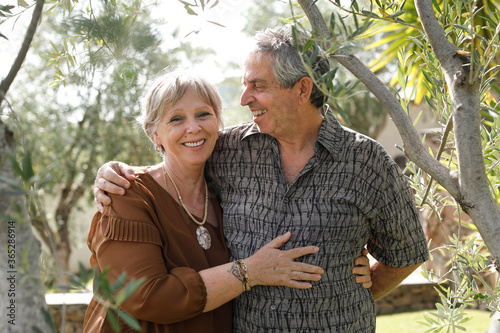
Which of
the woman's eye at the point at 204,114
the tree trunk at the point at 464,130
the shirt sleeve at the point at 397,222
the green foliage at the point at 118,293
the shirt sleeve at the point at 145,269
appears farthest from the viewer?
the woman's eye at the point at 204,114

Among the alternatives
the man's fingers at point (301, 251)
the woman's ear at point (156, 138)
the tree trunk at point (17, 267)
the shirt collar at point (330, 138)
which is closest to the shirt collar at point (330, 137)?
the shirt collar at point (330, 138)

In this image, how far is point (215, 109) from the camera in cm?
248

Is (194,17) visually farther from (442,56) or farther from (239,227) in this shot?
(239,227)

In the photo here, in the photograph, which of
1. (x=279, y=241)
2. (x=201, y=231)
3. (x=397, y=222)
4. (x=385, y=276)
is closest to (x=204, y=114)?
(x=201, y=231)

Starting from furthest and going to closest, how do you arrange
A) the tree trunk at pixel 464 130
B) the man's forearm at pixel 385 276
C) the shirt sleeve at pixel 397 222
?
the man's forearm at pixel 385 276 < the shirt sleeve at pixel 397 222 < the tree trunk at pixel 464 130

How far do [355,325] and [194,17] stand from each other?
4.90ft

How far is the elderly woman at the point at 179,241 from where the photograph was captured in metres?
2.02

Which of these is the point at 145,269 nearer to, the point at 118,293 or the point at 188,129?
the point at 188,129

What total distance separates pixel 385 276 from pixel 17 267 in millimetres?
2001

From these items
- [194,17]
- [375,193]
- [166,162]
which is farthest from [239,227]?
[194,17]

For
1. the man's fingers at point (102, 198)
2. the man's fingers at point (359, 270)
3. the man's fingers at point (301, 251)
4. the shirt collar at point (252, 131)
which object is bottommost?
the man's fingers at point (359, 270)

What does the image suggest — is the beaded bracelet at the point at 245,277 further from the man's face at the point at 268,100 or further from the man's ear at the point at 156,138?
the man's ear at the point at 156,138

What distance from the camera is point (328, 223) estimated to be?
7.27 ft

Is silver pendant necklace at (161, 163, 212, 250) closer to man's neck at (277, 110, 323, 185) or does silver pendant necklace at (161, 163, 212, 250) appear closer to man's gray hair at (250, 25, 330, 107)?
man's neck at (277, 110, 323, 185)
